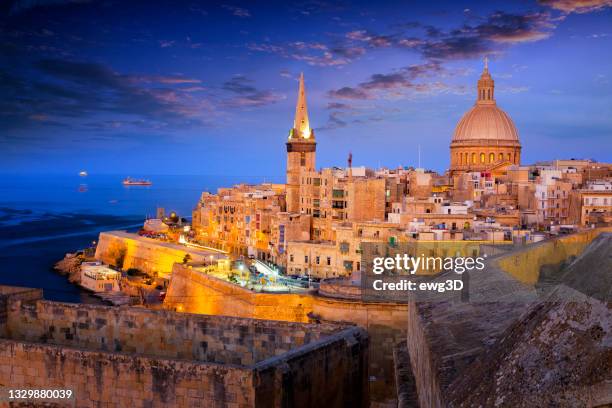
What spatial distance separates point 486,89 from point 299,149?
1830 centimetres

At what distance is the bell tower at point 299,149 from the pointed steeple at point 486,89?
1611cm

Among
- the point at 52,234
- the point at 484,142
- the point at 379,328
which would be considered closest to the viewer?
the point at 379,328

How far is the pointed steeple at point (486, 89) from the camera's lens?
59.4 metres

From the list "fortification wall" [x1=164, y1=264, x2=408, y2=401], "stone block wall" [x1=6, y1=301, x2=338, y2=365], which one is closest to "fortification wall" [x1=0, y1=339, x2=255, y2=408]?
"stone block wall" [x1=6, y1=301, x2=338, y2=365]

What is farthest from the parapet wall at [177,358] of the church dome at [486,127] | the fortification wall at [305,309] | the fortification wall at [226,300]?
the church dome at [486,127]

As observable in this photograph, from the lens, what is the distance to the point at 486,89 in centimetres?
5947

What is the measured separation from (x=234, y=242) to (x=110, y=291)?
1287cm

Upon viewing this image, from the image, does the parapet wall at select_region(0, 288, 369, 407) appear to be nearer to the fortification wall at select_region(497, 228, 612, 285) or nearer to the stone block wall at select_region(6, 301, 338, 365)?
the stone block wall at select_region(6, 301, 338, 365)

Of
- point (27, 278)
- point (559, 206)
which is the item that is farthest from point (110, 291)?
point (559, 206)

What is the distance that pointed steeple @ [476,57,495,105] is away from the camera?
59406 mm

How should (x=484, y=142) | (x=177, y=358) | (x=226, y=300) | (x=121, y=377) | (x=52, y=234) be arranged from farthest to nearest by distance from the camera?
1. (x=52, y=234)
2. (x=484, y=142)
3. (x=226, y=300)
4. (x=177, y=358)
5. (x=121, y=377)

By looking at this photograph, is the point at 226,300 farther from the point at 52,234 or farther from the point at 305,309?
the point at 52,234

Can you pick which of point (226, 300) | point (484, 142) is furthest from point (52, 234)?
point (226, 300)

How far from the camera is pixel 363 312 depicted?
15391 millimetres
